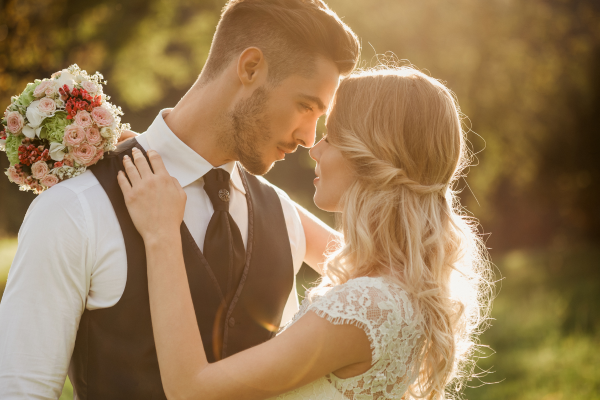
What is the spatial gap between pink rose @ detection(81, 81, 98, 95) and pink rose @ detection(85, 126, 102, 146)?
166 millimetres

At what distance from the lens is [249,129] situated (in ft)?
8.18

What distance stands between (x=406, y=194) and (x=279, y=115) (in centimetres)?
71

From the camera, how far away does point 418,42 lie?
37.3 ft

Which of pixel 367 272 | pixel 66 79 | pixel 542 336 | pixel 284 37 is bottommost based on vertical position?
pixel 542 336

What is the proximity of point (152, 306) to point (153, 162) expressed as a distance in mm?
590

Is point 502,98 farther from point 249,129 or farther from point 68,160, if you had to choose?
point 68,160

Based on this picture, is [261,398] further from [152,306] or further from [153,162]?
[153,162]

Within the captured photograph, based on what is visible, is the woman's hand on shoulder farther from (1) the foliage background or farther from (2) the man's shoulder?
(1) the foliage background

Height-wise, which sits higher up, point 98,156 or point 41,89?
point 41,89

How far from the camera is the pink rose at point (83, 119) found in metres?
2.05

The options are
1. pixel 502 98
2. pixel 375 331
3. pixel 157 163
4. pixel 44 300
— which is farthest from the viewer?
pixel 502 98

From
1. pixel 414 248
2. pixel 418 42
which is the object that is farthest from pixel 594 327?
pixel 414 248

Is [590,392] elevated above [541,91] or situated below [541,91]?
Result: below

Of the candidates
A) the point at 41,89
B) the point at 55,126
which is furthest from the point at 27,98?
the point at 55,126
